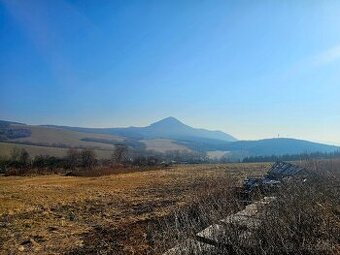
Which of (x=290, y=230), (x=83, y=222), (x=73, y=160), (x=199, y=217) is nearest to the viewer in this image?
(x=290, y=230)

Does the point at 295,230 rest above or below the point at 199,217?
above

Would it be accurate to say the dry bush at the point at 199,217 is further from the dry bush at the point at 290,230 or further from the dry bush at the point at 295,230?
the dry bush at the point at 295,230

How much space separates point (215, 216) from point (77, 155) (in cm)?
7490

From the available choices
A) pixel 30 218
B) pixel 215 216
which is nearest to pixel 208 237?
pixel 215 216

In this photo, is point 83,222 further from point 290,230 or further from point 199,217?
point 290,230

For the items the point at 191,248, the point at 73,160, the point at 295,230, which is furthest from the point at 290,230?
the point at 73,160

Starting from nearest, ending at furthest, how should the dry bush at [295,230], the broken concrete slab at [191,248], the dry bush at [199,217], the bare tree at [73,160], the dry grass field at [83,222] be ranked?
1. the dry bush at [295,230]
2. the broken concrete slab at [191,248]
3. the dry bush at [199,217]
4. the dry grass field at [83,222]
5. the bare tree at [73,160]

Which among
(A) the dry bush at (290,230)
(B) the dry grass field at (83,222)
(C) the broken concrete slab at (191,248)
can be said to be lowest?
(B) the dry grass field at (83,222)

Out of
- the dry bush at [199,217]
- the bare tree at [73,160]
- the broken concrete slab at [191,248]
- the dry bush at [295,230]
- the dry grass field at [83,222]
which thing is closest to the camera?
the dry bush at [295,230]

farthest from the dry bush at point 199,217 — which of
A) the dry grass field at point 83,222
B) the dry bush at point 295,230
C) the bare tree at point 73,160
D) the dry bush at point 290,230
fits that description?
the bare tree at point 73,160

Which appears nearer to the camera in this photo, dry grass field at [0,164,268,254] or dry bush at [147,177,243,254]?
dry bush at [147,177,243,254]

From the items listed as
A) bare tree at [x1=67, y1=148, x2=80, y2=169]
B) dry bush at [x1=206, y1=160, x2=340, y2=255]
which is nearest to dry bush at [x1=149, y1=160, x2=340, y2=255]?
dry bush at [x1=206, y1=160, x2=340, y2=255]

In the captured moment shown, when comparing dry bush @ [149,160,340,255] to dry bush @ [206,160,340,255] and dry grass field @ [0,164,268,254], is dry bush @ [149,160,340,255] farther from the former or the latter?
dry grass field @ [0,164,268,254]

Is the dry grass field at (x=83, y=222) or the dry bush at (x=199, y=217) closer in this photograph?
the dry bush at (x=199, y=217)
